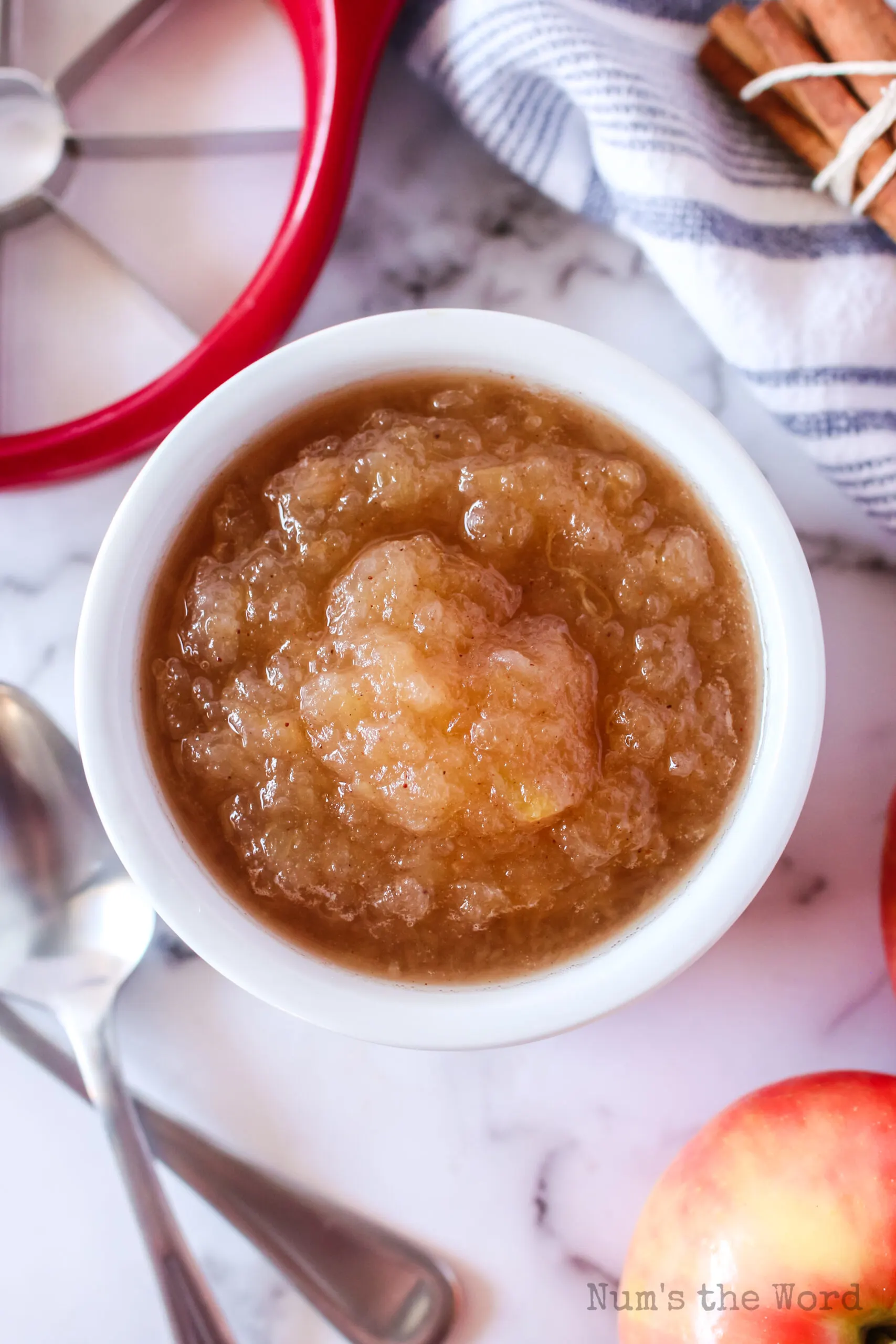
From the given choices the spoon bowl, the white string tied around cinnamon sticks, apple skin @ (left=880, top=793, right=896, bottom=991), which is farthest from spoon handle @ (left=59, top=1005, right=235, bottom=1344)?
the white string tied around cinnamon sticks

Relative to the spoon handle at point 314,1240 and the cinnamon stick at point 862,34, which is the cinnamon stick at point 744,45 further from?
the spoon handle at point 314,1240

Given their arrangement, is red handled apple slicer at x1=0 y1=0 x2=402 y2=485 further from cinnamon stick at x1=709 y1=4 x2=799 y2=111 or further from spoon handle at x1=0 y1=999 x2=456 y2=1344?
spoon handle at x1=0 y1=999 x2=456 y2=1344

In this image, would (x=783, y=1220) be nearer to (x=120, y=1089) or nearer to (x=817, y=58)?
(x=120, y=1089)

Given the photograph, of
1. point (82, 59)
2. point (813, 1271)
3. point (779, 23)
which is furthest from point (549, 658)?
point (82, 59)

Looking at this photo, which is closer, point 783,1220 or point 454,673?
point 454,673

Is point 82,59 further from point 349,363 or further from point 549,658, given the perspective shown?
point 549,658

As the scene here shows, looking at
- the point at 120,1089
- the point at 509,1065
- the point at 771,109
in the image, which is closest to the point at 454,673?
the point at 509,1065
